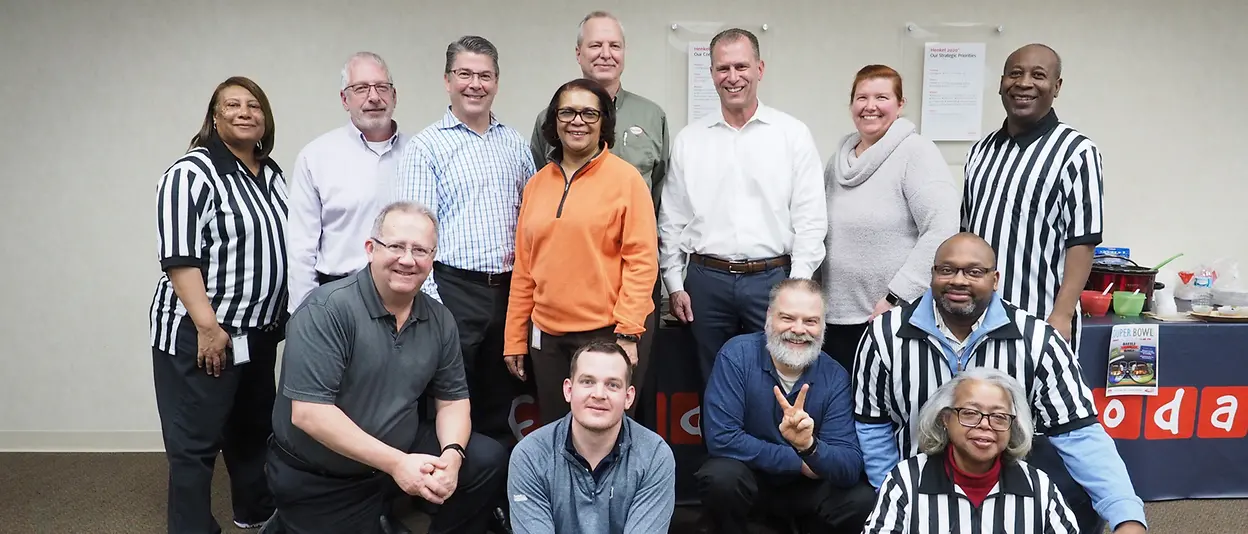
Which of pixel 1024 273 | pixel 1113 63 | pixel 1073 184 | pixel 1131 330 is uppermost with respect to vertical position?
pixel 1113 63

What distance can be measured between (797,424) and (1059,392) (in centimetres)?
70

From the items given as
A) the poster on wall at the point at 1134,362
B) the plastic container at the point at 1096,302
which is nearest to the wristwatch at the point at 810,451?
the poster on wall at the point at 1134,362

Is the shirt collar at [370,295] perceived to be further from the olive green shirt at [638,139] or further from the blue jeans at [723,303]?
the blue jeans at [723,303]

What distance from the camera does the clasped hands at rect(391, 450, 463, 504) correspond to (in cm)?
220

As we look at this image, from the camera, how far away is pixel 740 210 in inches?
109

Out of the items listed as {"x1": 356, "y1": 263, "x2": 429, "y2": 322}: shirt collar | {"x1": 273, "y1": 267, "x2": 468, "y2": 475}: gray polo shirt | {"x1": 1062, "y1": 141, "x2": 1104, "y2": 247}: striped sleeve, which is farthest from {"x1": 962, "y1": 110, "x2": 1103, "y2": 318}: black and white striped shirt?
{"x1": 356, "y1": 263, "x2": 429, "y2": 322}: shirt collar

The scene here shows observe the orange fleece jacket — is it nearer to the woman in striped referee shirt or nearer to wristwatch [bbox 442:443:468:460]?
wristwatch [bbox 442:443:468:460]

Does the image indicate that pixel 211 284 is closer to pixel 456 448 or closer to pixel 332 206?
pixel 332 206

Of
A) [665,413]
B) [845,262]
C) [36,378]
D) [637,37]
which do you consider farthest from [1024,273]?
[36,378]

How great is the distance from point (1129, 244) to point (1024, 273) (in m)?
1.63

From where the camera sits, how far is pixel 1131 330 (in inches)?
121

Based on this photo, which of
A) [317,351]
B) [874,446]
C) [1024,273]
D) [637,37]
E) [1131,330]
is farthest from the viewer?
[637,37]

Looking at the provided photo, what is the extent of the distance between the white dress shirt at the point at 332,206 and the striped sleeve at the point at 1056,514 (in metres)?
2.09

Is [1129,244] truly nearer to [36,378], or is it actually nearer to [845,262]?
[845,262]
